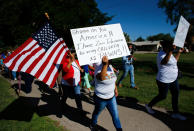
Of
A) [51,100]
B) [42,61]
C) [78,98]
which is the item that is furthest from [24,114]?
[42,61]

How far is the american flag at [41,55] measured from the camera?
8.91 feet

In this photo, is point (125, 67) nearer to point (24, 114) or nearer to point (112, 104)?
point (112, 104)

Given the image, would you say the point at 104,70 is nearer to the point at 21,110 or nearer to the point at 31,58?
the point at 31,58

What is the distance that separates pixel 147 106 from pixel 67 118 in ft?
7.65

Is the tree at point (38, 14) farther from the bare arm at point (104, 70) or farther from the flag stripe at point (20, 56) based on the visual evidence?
the bare arm at point (104, 70)

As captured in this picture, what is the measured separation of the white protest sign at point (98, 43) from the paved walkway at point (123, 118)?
184 centimetres

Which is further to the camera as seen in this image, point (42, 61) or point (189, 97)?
point (189, 97)

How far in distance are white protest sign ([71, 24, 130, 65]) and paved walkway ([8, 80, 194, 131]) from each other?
184cm

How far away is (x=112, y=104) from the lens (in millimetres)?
2635

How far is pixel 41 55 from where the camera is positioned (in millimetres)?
2881

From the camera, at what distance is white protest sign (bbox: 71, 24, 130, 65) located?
2404 millimetres

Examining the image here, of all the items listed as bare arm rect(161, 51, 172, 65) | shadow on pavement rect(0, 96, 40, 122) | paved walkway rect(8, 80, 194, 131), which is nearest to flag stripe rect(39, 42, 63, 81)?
paved walkway rect(8, 80, 194, 131)

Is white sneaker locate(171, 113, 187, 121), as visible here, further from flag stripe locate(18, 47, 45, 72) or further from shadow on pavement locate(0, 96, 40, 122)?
shadow on pavement locate(0, 96, 40, 122)

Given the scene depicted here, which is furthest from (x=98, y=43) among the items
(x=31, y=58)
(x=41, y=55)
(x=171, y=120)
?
(x=171, y=120)
